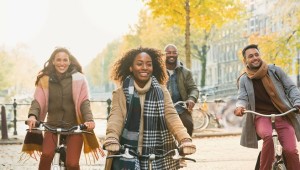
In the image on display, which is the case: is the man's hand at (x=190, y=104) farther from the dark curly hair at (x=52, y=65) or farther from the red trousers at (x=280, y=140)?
the dark curly hair at (x=52, y=65)

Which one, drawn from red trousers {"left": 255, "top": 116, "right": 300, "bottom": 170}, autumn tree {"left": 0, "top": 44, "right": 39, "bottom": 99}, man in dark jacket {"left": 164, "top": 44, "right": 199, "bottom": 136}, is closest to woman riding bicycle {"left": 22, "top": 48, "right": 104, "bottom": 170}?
red trousers {"left": 255, "top": 116, "right": 300, "bottom": 170}

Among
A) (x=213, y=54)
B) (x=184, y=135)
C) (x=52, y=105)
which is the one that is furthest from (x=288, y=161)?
(x=213, y=54)

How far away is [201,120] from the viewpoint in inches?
731

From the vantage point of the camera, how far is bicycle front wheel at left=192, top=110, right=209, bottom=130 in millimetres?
18278

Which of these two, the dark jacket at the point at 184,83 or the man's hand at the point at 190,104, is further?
the dark jacket at the point at 184,83

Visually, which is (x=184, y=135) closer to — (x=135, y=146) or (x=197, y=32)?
(x=135, y=146)

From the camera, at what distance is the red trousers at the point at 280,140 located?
5.89 metres

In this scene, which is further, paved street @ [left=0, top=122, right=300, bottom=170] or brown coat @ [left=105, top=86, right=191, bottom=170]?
paved street @ [left=0, top=122, right=300, bottom=170]

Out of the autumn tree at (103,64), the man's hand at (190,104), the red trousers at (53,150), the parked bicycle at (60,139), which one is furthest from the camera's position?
the autumn tree at (103,64)

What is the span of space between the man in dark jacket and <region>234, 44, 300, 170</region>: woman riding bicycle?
5.72 ft

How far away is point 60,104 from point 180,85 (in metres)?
2.56

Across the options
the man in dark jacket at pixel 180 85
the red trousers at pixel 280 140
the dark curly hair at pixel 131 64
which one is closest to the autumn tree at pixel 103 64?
the man in dark jacket at pixel 180 85

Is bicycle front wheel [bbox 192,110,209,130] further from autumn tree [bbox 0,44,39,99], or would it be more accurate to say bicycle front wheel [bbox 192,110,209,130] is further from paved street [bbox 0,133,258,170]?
autumn tree [bbox 0,44,39,99]

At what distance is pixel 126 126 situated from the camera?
15.0 ft
